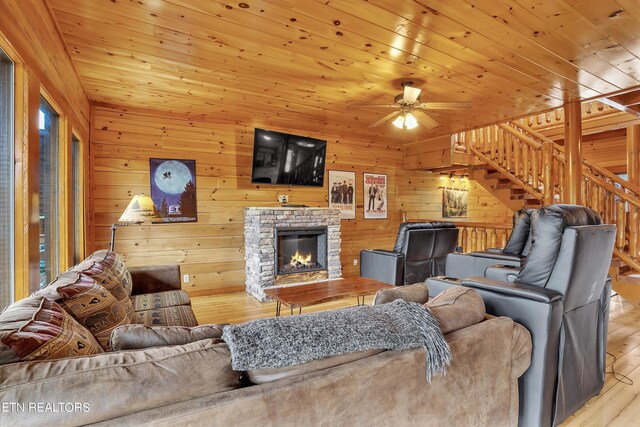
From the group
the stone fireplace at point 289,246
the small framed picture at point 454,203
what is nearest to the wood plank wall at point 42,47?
the stone fireplace at point 289,246

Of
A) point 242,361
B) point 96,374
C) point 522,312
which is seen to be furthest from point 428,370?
point 96,374

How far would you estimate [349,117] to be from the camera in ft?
16.2

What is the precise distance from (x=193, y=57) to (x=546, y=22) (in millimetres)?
2785

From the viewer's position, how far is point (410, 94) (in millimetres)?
3273

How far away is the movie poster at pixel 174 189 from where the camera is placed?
4461 millimetres

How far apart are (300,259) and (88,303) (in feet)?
11.8

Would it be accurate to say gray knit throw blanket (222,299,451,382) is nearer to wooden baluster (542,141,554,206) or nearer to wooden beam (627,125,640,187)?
wooden baluster (542,141,554,206)

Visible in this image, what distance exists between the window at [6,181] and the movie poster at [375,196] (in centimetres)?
520

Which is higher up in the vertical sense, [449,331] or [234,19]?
[234,19]

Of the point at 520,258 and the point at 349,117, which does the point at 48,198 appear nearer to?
the point at 349,117

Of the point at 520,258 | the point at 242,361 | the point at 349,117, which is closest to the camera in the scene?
the point at 242,361

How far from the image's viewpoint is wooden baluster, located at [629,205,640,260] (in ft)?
13.0

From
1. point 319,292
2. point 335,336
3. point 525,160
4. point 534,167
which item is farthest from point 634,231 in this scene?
point 335,336

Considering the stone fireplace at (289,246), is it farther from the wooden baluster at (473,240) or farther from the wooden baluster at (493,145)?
the wooden baluster at (493,145)
